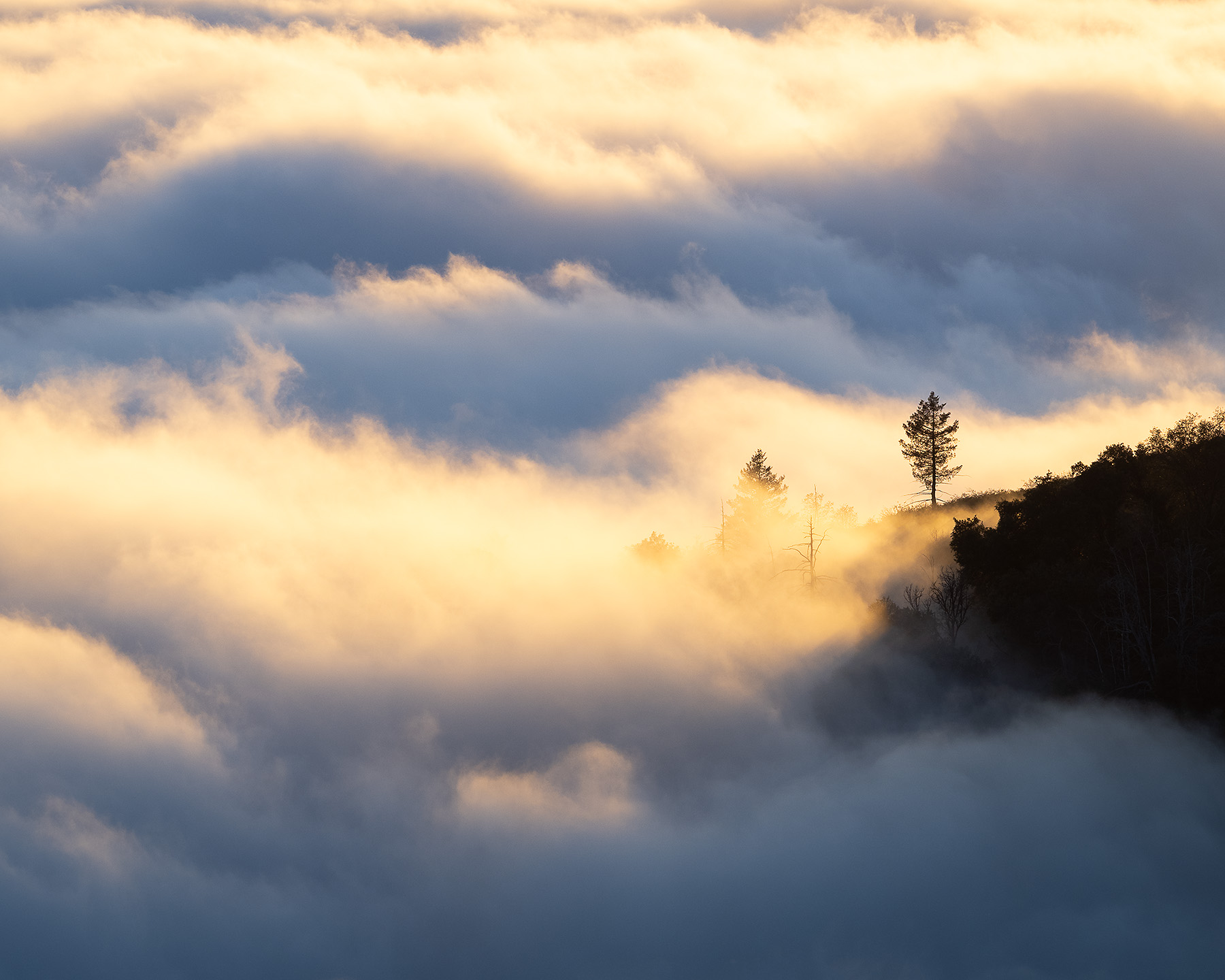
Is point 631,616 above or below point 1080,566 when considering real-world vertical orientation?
above

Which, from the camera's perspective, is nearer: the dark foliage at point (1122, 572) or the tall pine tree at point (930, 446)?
the dark foliage at point (1122, 572)

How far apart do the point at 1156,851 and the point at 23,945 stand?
531 feet

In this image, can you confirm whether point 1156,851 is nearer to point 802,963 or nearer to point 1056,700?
point 1056,700

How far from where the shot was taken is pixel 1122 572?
57.6 m

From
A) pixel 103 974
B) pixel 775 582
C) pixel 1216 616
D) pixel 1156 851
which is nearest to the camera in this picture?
pixel 1216 616

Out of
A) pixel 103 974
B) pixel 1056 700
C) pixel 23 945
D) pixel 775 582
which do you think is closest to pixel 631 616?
pixel 775 582

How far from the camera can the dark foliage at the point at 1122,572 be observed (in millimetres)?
54438

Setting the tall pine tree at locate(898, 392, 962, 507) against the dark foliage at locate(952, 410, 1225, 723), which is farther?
the tall pine tree at locate(898, 392, 962, 507)

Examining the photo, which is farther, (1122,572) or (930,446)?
(930,446)

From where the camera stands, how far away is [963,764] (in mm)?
67125

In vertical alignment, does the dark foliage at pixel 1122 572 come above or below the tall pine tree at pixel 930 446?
below

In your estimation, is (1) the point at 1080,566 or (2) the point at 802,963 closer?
(1) the point at 1080,566

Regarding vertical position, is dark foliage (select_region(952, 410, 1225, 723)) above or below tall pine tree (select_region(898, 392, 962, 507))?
below

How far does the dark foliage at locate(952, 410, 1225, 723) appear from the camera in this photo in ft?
179
